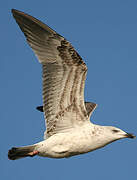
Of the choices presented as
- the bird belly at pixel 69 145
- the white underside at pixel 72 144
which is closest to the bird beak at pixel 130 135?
the white underside at pixel 72 144

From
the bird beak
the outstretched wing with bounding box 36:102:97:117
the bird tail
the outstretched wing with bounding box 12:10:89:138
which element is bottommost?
the bird tail

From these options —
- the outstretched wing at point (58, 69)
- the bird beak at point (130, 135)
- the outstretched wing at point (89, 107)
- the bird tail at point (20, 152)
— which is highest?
the outstretched wing at point (58, 69)

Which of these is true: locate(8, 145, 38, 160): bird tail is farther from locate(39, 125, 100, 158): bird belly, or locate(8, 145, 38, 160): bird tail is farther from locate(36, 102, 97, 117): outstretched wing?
locate(36, 102, 97, 117): outstretched wing

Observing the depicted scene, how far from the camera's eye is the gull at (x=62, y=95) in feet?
38.9

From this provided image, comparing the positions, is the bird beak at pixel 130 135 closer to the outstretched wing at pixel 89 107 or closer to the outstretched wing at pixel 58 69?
the outstretched wing at pixel 58 69

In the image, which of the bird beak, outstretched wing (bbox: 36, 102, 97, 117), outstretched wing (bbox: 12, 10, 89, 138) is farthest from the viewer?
outstretched wing (bbox: 36, 102, 97, 117)

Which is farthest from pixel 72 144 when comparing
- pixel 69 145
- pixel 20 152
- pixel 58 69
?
pixel 58 69

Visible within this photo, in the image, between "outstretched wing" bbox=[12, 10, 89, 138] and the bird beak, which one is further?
the bird beak

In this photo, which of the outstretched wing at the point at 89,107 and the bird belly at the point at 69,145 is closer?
the bird belly at the point at 69,145

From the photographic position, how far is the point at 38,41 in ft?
39.3

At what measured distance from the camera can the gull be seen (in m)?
11.8

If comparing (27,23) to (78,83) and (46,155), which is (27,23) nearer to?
(78,83)

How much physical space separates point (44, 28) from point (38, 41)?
1.05ft

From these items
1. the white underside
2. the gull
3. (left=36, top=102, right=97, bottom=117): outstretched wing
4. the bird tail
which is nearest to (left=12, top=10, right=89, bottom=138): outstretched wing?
the gull
